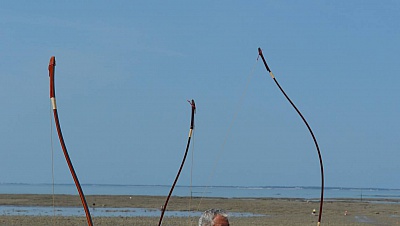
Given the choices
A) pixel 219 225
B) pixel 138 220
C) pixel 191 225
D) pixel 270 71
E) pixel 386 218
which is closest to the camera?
pixel 219 225

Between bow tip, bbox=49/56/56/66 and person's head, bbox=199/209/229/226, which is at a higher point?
bow tip, bbox=49/56/56/66

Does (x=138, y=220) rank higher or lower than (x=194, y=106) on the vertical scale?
lower

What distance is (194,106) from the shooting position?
12.2 m

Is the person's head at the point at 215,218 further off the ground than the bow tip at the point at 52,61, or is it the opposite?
the bow tip at the point at 52,61

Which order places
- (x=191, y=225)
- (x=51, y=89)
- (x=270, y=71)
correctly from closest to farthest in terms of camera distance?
1. (x=51, y=89)
2. (x=270, y=71)
3. (x=191, y=225)

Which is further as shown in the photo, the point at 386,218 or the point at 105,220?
the point at 386,218

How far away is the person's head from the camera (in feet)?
20.1

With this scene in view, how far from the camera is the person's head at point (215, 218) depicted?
6.11m

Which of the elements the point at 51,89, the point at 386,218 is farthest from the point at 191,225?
the point at 51,89

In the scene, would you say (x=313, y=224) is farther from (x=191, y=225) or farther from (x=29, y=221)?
(x=29, y=221)

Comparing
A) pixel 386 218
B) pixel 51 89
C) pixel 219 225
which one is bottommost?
pixel 386 218

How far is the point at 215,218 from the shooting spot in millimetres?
6125

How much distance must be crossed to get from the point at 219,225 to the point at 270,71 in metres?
5.92

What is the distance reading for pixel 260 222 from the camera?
119 ft
